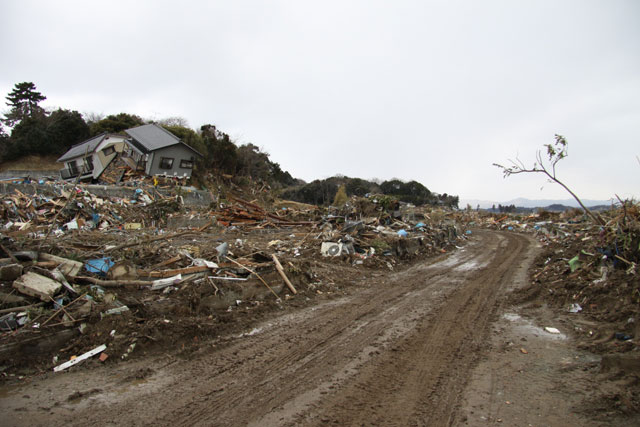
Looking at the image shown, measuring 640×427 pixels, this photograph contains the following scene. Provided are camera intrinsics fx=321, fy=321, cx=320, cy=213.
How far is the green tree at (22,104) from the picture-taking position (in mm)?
41125

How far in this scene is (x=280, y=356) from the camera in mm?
4031

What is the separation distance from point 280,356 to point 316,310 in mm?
1981

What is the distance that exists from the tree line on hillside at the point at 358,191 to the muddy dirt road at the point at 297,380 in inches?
1132

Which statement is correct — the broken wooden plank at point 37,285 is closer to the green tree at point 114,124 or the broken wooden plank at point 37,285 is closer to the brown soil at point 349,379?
the brown soil at point 349,379

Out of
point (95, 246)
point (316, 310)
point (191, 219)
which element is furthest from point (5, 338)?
point (191, 219)

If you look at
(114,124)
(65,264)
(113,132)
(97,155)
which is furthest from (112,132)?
(65,264)

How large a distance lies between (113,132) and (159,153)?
10294mm

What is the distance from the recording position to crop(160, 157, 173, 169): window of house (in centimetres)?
2845

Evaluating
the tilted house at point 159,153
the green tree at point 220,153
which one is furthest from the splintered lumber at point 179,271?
the green tree at point 220,153

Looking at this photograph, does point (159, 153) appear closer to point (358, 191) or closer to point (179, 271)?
point (179, 271)

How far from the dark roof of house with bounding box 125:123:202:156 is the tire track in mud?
27175mm

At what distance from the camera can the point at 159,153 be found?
92.3 feet

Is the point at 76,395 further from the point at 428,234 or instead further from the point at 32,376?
the point at 428,234

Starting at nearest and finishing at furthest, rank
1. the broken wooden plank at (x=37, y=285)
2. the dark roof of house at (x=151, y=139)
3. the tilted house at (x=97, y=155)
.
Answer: the broken wooden plank at (x=37, y=285) < the dark roof of house at (x=151, y=139) < the tilted house at (x=97, y=155)
